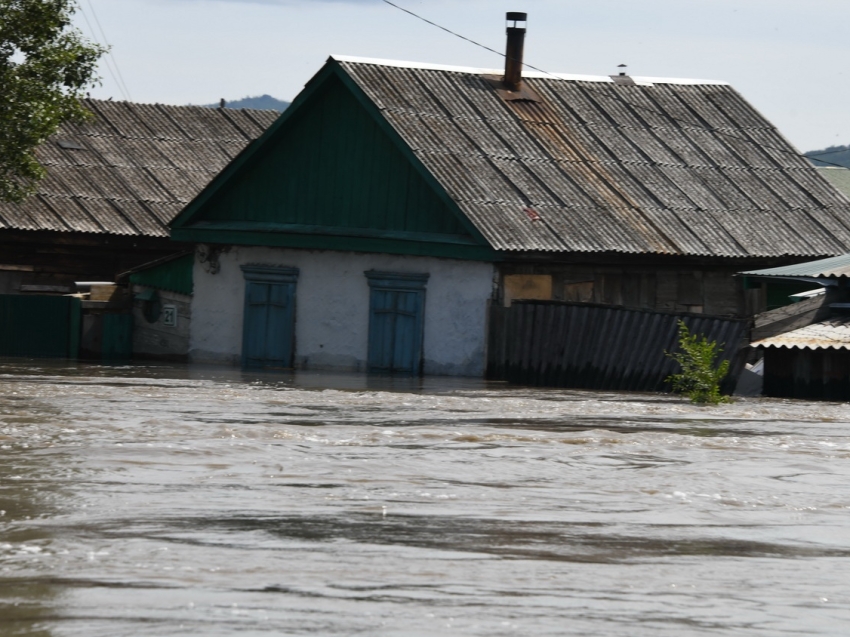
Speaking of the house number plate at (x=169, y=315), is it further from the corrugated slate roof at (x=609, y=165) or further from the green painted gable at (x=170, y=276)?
the corrugated slate roof at (x=609, y=165)

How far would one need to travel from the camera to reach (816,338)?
16.8m

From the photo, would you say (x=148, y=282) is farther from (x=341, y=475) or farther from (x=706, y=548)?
(x=706, y=548)

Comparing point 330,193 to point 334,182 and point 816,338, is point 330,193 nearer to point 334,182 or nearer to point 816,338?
point 334,182

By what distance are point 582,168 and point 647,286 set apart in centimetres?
212

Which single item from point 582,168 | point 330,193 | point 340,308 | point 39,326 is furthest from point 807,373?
point 39,326

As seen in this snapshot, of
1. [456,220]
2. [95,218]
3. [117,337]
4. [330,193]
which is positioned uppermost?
[330,193]

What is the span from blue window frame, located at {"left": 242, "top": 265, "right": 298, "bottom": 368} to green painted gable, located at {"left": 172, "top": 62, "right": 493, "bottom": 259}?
50 cm

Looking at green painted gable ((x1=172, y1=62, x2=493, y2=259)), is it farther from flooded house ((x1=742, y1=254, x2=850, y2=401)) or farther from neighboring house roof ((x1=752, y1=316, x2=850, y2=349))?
neighboring house roof ((x1=752, y1=316, x2=850, y2=349))

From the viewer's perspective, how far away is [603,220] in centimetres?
2131

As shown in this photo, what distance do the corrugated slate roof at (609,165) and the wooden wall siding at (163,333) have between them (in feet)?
14.9

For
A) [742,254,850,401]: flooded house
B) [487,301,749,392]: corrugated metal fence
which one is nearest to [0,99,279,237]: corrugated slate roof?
[487,301,749,392]: corrugated metal fence

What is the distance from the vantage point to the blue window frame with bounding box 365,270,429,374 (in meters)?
21.0

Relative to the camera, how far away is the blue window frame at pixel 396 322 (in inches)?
825

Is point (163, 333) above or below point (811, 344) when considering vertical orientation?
below
